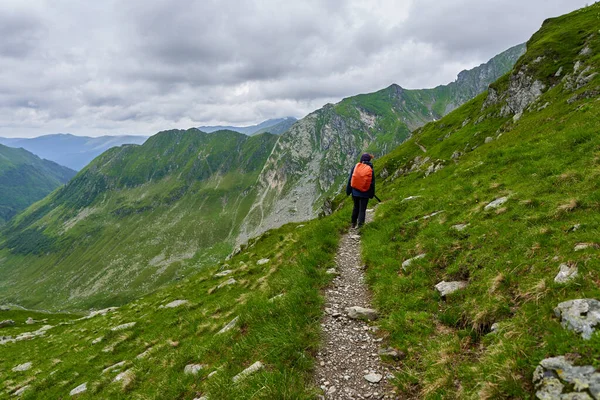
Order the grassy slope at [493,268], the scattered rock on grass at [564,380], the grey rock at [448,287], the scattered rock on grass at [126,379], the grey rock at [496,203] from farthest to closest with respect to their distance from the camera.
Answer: the grey rock at [496,203]
the scattered rock on grass at [126,379]
the grey rock at [448,287]
the grassy slope at [493,268]
the scattered rock on grass at [564,380]

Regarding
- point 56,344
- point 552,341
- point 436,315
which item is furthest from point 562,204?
point 56,344

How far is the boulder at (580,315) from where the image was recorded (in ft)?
18.5

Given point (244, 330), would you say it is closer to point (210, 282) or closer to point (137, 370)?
point (137, 370)

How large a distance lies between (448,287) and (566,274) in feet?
11.5

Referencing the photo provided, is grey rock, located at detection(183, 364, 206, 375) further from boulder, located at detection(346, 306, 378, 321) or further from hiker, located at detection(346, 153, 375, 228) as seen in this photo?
hiker, located at detection(346, 153, 375, 228)

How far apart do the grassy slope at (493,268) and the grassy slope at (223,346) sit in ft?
8.77

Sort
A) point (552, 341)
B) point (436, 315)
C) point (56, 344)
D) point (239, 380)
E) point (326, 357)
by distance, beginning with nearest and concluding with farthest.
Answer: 1. point (552, 341)
2. point (239, 380)
3. point (326, 357)
4. point (436, 315)
5. point (56, 344)

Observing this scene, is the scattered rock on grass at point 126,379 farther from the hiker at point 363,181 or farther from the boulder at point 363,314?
the hiker at point 363,181

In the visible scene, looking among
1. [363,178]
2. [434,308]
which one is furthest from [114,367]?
[363,178]

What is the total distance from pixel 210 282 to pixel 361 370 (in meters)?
21.0

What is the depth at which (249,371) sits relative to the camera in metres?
7.96

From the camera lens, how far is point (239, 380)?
764cm

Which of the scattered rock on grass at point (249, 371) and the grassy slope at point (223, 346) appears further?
the grassy slope at point (223, 346)

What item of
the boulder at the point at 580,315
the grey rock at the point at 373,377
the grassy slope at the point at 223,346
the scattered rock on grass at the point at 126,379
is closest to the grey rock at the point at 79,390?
the grassy slope at the point at 223,346
